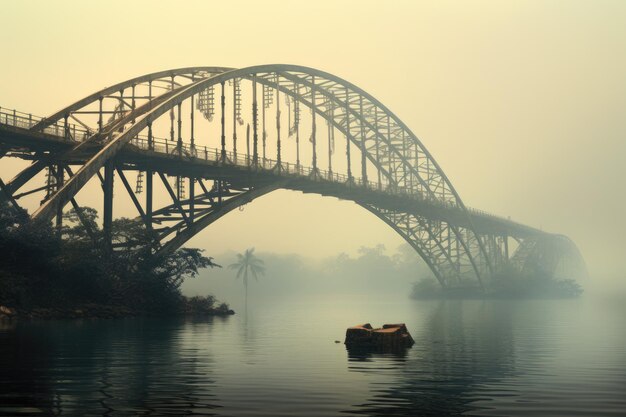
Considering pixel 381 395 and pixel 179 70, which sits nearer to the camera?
pixel 381 395

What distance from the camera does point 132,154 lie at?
2562 inches

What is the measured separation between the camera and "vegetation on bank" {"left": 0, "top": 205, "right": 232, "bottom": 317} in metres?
53.6

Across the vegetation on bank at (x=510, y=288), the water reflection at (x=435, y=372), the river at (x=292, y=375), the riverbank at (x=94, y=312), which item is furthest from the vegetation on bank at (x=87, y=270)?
the vegetation on bank at (x=510, y=288)

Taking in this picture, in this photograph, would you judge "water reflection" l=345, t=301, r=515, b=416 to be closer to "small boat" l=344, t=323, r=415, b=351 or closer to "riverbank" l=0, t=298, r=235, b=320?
"small boat" l=344, t=323, r=415, b=351

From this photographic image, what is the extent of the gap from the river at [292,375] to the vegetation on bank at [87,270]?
9.90 m

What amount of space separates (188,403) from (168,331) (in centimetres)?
2584

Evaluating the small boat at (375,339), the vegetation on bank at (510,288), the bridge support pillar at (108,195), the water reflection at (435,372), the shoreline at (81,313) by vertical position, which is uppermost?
the bridge support pillar at (108,195)

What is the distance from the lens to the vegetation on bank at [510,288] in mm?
133375

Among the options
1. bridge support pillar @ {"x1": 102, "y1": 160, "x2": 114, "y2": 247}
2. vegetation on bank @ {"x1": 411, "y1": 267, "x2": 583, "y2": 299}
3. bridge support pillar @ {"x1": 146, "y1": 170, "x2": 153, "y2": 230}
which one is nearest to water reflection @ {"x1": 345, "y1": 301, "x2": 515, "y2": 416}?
bridge support pillar @ {"x1": 102, "y1": 160, "x2": 114, "y2": 247}

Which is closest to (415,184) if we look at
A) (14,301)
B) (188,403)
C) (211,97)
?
(211,97)

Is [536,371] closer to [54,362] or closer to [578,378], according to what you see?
[578,378]

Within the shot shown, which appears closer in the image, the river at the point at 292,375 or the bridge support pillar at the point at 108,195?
the river at the point at 292,375

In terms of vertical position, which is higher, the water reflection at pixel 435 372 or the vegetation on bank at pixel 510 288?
the vegetation on bank at pixel 510 288

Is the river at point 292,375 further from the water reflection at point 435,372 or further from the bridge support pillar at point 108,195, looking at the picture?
the bridge support pillar at point 108,195
